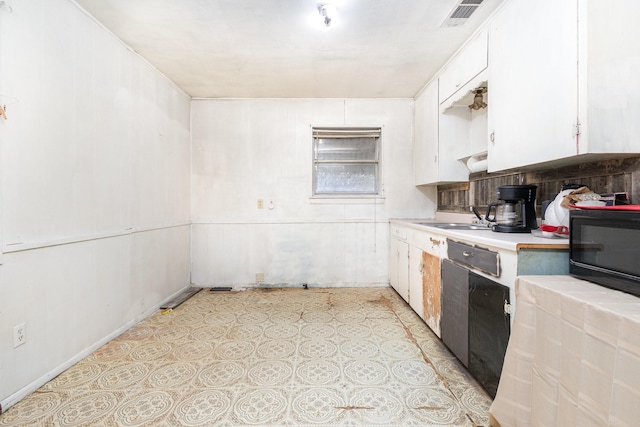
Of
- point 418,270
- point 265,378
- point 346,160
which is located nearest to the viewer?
point 265,378

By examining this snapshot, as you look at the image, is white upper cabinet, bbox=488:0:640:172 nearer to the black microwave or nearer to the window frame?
the black microwave

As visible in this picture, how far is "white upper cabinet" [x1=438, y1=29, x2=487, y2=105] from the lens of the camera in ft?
7.20

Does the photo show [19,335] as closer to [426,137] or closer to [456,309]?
[456,309]

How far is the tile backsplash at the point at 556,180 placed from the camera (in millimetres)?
1502

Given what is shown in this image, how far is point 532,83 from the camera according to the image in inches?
65.6

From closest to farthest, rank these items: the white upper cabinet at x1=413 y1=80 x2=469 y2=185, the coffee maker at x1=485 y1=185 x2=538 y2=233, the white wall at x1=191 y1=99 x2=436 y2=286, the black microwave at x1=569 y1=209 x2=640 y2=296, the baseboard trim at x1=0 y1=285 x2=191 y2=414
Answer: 1. the black microwave at x1=569 y1=209 x2=640 y2=296
2. the baseboard trim at x1=0 y1=285 x2=191 y2=414
3. the coffee maker at x1=485 y1=185 x2=538 y2=233
4. the white upper cabinet at x1=413 y1=80 x2=469 y2=185
5. the white wall at x1=191 y1=99 x2=436 y2=286

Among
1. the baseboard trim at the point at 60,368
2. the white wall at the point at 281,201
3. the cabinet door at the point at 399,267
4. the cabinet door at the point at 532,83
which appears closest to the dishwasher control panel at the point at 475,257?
the cabinet door at the point at 532,83

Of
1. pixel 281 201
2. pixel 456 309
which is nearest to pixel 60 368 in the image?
pixel 281 201

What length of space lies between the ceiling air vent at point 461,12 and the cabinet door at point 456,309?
180cm

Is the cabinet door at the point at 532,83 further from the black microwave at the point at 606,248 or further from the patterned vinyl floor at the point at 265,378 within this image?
the patterned vinyl floor at the point at 265,378

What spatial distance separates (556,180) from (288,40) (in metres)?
2.31

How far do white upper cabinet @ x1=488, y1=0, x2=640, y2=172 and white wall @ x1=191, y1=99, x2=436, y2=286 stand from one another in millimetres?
1932

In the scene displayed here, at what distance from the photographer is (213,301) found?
321cm

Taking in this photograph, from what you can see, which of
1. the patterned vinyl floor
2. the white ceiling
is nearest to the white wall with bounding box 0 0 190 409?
the patterned vinyl floor
